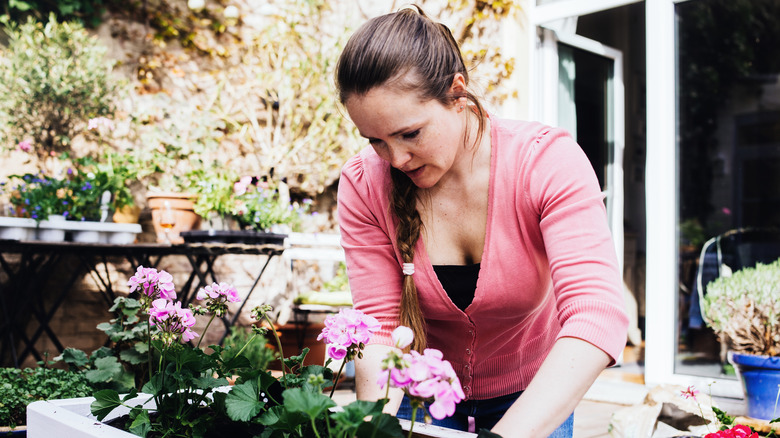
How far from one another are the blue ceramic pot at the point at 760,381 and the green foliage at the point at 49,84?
3449 mm

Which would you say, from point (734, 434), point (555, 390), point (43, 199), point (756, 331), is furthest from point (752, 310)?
point (43, 199)

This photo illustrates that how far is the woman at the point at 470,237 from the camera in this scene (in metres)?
0.86

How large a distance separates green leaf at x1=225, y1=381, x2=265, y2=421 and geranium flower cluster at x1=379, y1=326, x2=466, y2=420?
24 centimetres

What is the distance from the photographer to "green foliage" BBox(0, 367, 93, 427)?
145cm

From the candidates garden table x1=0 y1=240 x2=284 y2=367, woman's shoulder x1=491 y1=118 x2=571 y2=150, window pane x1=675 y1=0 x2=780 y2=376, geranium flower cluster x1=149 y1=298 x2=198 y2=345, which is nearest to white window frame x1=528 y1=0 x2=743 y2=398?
window pane x1=675 y1=0 x2=780 y2=376

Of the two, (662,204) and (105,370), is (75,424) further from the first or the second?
(662,204)

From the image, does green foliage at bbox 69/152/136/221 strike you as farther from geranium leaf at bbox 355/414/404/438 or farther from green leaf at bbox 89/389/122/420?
geranium leaf at bbox 355/414/404/438

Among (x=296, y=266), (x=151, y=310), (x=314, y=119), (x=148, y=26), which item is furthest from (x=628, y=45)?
(x=151, y=310)

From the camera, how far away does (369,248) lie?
1166 mm

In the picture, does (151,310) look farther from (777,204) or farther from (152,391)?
(777,204)

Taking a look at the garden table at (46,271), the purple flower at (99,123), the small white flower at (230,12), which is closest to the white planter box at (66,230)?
the garden table at (46,271)

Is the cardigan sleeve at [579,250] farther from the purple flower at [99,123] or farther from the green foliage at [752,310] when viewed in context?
the purple flower at [99,123]

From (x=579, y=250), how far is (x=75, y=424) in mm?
675

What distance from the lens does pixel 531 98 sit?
4285mm
